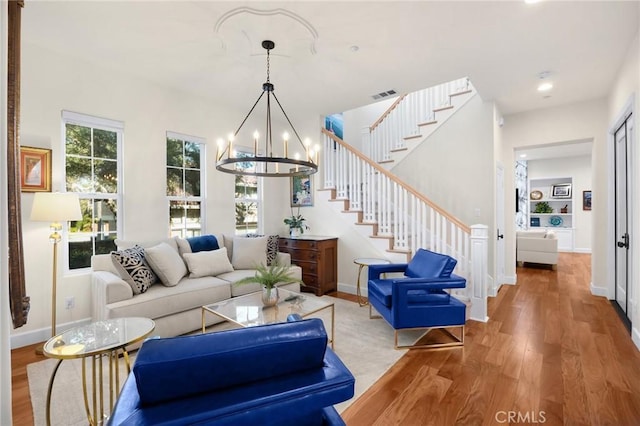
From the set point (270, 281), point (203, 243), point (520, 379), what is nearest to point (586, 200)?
point (520, 379)

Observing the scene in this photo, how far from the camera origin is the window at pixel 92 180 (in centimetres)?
329

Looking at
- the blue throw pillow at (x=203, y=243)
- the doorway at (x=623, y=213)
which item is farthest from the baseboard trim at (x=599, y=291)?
the blue throw pillow at (x=203, y=243)

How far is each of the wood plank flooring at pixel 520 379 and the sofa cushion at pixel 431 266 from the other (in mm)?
727

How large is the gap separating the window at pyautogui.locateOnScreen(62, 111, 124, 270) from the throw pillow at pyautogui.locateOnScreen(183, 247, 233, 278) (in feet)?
3.29

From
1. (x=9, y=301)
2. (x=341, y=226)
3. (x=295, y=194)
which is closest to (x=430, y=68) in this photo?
(x=341, y=226)

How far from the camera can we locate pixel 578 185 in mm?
8539

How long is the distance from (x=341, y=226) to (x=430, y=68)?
2.59m

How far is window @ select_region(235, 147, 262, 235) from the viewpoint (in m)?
5.05

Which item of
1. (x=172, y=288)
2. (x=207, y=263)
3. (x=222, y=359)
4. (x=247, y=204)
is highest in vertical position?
(x=247, y=204)

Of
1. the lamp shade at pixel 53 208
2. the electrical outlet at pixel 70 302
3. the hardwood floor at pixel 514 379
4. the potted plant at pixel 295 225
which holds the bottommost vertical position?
the hardwood floor at pixel 514 379

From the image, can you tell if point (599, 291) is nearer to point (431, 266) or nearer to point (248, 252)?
point (431, 266)

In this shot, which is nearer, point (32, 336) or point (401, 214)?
point (32, 336)

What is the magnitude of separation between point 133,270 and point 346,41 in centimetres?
313

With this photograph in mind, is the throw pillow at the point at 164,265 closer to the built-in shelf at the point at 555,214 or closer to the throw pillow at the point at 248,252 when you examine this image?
the throw pillow at the point at 248,252
